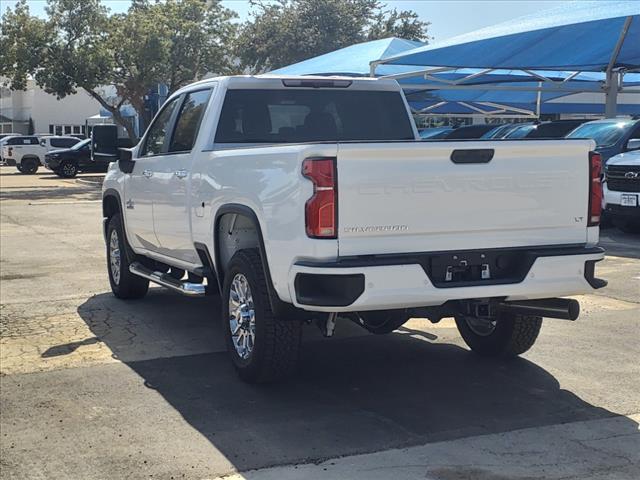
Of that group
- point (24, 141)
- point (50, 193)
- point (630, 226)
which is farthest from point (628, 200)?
point (24, 141)

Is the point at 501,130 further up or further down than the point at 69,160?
further up

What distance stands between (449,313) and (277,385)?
1267 mm

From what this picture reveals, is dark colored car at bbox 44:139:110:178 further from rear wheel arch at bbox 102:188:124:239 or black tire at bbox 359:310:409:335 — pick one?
black tire at bbox 359:310:409:335

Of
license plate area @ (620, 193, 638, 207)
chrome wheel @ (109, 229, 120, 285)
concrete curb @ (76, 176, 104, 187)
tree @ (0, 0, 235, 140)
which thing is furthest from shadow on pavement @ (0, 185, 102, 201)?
chrome wheel @ (109, 229, 120, 285)

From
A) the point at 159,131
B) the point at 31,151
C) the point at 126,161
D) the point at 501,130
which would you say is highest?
the point at 159,131

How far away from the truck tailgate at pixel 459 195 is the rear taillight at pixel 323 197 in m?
0.04

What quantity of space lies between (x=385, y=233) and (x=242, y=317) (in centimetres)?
138

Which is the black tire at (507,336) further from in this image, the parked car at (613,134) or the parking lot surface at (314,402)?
the parked car at (613,134)

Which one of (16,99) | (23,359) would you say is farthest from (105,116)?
(23,359)

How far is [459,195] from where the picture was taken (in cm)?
500

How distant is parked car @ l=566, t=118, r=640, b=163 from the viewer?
15.0m

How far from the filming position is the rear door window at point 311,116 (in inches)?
264

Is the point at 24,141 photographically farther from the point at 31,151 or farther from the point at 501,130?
the point at 501,130

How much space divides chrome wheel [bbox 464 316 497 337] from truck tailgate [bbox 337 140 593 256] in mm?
1268
